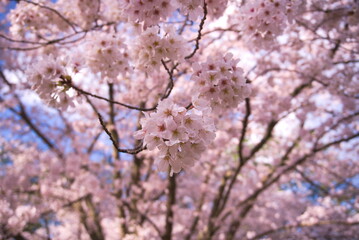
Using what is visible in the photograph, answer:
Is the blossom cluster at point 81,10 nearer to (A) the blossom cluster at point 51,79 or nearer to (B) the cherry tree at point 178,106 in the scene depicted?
(B) the cherry tree at point 178,106

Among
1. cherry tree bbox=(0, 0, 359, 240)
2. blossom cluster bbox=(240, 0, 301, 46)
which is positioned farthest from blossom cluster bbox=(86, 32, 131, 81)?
blossom cluster bbox=(240, 0, 301, 46)

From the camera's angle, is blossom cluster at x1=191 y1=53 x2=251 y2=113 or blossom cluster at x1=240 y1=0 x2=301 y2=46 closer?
blossom cluster at x1=191 y1=53 x2=251 y2=113

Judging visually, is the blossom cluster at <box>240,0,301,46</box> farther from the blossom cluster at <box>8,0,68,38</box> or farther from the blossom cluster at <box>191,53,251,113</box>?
the blossom cluster at <box>8,0,68,38</box>

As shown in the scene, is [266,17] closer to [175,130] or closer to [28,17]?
[175,130]

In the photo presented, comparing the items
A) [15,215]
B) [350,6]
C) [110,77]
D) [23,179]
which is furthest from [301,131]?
[23,179]

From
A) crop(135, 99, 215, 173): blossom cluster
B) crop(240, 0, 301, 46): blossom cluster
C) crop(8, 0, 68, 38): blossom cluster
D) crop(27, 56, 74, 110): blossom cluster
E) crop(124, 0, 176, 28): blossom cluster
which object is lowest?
crop(135, 99, 215, 173): blossom cluster

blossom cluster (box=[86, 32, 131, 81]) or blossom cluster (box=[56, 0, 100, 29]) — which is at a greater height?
blossom cluster (box=[56, 0, 100, 29])

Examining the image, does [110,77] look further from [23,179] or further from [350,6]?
[23,179]
